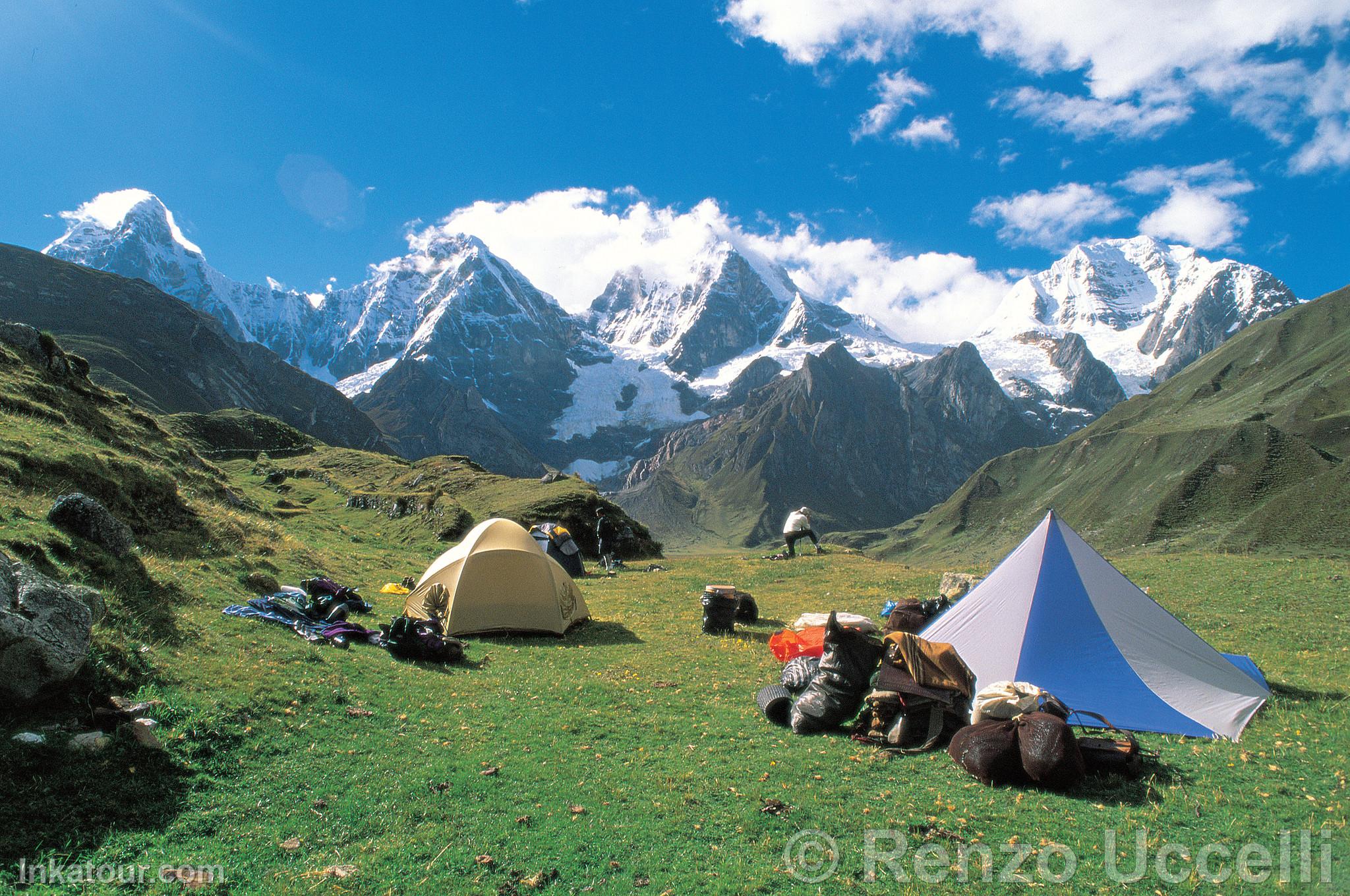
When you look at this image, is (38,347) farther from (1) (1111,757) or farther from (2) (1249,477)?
(2) (1249,477)

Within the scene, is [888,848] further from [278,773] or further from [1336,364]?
[1336,364]

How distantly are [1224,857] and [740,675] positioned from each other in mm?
10454

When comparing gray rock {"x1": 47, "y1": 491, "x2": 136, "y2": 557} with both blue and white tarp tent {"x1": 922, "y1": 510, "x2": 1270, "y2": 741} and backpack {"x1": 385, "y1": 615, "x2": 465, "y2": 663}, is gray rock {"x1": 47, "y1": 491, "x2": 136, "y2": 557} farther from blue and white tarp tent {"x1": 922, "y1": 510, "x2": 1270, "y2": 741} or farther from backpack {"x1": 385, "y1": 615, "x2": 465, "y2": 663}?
blue and white tarp tent {"x1": 922, "y1": 510, "x2": 1270, "y2": 741}

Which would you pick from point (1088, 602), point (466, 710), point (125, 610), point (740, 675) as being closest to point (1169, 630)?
point (1088, 602)

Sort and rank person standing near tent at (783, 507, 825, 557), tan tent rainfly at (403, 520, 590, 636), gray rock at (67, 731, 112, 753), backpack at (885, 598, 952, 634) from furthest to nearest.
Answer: person standing near tent at (783, 507, 825, 557) → tan tent rainfly at (403, 520, 590, 636) → backpack at (885, 598, 952, 634) → gray rock at (67, 731, 112, 753)

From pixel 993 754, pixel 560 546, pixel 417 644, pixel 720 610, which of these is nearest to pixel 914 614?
pixel 720 610

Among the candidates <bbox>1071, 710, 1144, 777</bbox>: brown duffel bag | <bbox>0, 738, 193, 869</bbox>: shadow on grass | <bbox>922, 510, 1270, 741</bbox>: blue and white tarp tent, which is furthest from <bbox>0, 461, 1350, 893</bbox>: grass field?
<bbox>922, 510, 1270, 741</bbox>: blue and white tarp tent

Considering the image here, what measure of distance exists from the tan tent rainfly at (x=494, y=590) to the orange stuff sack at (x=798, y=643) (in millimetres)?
7602

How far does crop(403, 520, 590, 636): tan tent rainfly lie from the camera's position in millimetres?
21062

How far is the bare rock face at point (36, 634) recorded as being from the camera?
29.2 feet

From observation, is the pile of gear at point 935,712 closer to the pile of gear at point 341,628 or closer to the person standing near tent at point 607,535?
the pile of gear at point 341,628

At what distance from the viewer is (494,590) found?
2145 centimetres

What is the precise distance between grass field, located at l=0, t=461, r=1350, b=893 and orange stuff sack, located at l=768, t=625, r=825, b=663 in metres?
1.12

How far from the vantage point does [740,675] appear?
56.3 feet
